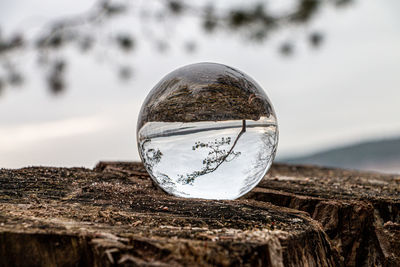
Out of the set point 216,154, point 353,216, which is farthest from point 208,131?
point 353,216

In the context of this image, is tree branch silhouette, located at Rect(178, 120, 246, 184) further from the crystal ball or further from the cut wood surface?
the cut wood surface

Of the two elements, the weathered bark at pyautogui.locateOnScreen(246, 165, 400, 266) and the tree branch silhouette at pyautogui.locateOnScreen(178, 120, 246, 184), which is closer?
the tree branch silhouette at pyautogui.locateOnScreen(178, 120, 246, 184)

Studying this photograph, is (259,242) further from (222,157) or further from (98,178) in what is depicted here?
(98,178)

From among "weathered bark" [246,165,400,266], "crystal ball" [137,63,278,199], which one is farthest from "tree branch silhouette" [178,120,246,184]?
"weathered bark" [246,165,400,266]

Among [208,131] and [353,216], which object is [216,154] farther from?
[353,216]

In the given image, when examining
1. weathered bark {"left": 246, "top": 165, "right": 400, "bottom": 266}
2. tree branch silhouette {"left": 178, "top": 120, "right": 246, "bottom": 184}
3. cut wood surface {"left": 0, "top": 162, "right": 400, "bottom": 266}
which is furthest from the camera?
weathered bark {"left": 246, "top": 165, "right": 400, "bottom": 266}

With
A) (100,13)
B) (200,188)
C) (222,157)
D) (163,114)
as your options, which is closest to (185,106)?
(163,114)

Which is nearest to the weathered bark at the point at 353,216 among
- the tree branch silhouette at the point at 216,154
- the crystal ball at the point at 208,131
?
the crystal ball at the point at 208,131
